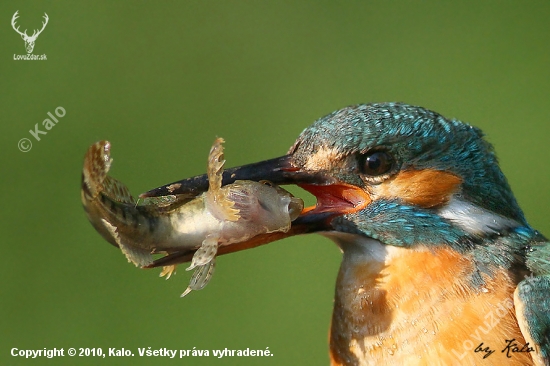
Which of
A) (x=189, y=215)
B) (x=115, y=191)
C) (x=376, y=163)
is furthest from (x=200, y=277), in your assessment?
(x=376, y=163)

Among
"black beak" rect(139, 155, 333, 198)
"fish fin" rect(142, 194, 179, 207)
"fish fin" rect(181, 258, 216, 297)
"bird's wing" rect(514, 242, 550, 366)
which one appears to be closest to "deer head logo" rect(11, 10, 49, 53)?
"black beak" rect(139, 155, 333, 198)

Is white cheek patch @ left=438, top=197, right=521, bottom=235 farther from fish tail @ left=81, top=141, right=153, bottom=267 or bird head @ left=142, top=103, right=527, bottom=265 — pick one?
fish tail @ left=81, top=141, right=153, bottom=267

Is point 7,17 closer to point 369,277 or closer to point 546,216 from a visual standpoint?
point 546,216

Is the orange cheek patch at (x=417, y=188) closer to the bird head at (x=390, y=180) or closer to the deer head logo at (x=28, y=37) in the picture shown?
the bird head at (x=390, y=180)

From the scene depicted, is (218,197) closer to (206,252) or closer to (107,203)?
(206,252)

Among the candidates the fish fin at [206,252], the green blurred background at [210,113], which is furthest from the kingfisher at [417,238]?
the green blurred background at [210,113]

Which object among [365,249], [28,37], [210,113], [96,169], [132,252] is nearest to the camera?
[96,169]

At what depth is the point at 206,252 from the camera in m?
2.19

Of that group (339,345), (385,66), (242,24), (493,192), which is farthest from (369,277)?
(242,24)

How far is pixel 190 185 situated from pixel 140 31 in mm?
3865

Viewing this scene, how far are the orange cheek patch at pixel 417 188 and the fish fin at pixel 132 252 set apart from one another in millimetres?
682

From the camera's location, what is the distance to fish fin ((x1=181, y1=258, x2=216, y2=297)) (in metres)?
2.17

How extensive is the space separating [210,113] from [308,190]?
2.88 m

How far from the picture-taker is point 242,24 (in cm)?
608
